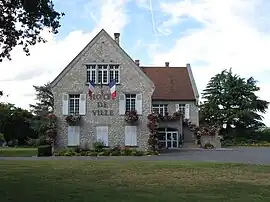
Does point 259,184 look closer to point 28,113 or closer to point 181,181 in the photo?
point 181,181

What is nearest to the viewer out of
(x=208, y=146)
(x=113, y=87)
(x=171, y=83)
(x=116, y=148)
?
(x=116, y=148)

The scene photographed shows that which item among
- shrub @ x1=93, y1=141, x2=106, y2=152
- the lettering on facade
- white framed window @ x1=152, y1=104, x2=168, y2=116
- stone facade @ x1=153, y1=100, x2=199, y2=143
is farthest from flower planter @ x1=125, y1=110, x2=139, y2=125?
white framed window @ x1=152, y1=104, x2=168, y2=116

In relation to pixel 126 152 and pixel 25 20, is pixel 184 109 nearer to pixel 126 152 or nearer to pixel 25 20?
pixel 126 152

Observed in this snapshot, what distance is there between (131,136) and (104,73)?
6373mm

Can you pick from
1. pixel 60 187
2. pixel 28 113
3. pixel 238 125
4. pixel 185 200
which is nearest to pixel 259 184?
pixel 185 200

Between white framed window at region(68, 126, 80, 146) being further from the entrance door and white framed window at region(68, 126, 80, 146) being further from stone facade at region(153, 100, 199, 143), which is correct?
the entrance door

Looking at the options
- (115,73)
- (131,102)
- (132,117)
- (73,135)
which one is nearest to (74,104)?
(73,135)

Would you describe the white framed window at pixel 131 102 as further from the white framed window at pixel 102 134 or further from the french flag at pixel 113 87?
the white framed window at pixel 102 134

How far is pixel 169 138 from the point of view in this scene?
54.6 metres

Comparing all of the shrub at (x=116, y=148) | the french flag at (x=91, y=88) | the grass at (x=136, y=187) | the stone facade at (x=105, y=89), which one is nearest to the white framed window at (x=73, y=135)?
the stone facade at (x=105, y=89)

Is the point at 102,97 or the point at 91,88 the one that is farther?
the point at 102,97

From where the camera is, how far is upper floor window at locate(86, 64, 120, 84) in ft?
151

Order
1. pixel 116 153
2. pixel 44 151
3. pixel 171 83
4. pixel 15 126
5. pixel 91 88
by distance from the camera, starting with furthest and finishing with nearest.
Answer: pixel 15 126
pixel 171 83
pixel 91 88
pixel 44 151
pixel 116 153

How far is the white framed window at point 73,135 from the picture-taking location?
45.3m
